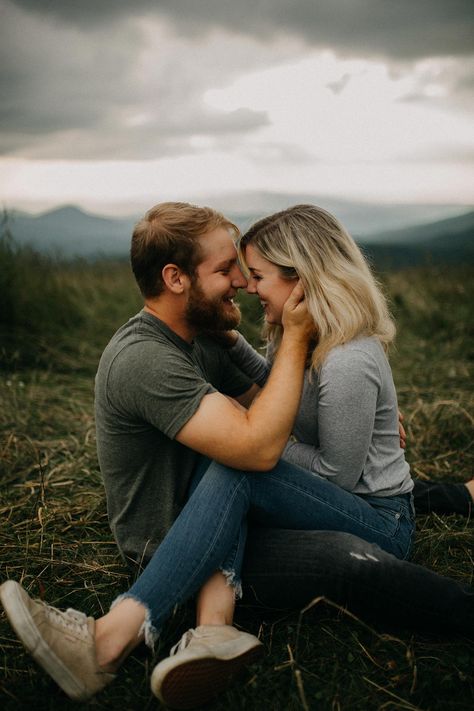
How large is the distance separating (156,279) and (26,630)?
148 cm

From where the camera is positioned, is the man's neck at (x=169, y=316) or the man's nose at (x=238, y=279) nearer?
the man's neck at (x=169, y=316)

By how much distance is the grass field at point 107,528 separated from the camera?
2.00 meters

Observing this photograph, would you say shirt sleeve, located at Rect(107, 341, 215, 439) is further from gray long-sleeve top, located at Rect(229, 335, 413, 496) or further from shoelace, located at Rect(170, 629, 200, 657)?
shoelace, located at Rect(170, 629, 200, 657)

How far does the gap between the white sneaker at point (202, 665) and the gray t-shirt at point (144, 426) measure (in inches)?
22.1

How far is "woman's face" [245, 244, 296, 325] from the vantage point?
2660 mm

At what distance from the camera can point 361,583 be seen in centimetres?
215

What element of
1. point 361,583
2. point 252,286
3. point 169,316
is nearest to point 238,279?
point 252,286

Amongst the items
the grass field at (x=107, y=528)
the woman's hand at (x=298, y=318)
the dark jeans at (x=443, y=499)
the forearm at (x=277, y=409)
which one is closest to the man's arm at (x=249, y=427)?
the forearm at (x=277, y=409)

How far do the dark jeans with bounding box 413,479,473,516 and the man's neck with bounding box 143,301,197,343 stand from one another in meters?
1.59

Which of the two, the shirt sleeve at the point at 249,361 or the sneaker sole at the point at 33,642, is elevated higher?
the shirt sleeve at the point at 249,361

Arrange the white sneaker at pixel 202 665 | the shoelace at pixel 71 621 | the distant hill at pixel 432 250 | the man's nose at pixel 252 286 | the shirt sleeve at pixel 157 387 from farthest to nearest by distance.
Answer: the distant hill at pixel 432 250
the man's nose at pixel 252 286
the shirt sleeve at pixel 157 387
the shoelace at pixel 71 621
the white sneaker at pixel 202 665

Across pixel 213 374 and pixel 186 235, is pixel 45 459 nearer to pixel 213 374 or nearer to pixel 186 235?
pixel 213 374

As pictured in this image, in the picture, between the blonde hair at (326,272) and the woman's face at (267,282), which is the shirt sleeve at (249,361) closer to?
the woman's face at (267,282)

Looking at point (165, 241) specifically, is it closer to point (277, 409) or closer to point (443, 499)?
point (277, 409)
